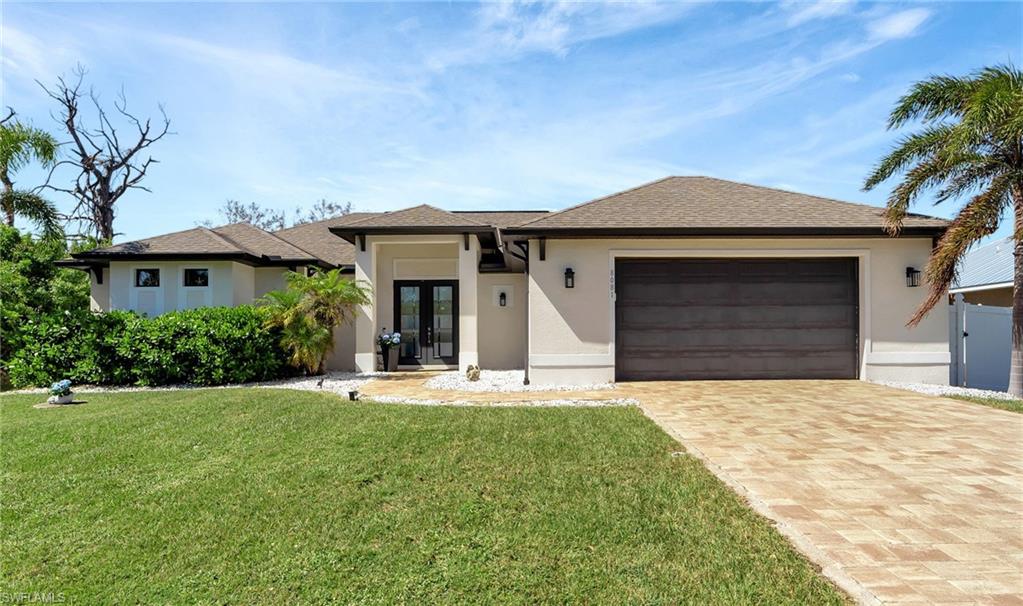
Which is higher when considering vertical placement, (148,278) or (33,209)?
(33,209)

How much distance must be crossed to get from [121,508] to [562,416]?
5122 mm

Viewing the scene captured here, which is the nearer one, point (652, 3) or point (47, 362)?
point (652, 3)

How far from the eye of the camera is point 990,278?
14711 millimetres

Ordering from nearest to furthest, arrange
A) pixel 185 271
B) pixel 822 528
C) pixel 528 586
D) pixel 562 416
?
pixel 528 586 < pixel 822 528 < pixel 562 416 < pixel 185 271

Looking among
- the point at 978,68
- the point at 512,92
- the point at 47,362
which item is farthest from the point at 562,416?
the point at 47,362

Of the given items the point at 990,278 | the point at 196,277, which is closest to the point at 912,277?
the point at 990,278

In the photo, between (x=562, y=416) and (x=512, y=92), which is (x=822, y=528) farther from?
(x=512, y=92)

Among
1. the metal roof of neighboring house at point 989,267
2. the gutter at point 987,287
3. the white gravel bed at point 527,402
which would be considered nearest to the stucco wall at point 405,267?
the white gravel bed at point 527,402

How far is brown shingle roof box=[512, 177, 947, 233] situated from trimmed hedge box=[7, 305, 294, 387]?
23.3 ft

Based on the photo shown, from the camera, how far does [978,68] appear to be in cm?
880

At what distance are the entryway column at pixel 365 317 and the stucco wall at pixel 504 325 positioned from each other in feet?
9.81

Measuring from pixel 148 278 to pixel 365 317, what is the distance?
6404 millimetres

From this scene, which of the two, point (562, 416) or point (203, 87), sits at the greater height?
point (203, 87)

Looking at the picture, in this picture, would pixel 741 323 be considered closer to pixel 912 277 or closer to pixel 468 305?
pixel 912 277
